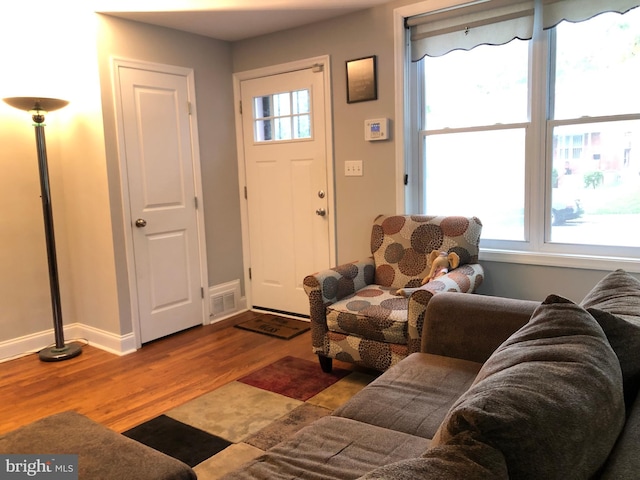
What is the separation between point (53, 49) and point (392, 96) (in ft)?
7.42

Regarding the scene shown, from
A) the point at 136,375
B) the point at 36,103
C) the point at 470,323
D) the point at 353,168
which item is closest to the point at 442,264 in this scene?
the point at 470,323

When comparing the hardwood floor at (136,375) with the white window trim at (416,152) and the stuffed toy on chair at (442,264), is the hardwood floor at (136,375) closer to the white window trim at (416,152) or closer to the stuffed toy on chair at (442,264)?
the stuffed toy on chair at (442,264)

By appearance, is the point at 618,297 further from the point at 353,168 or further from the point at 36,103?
the point at 36,103

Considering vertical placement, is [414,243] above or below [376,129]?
below

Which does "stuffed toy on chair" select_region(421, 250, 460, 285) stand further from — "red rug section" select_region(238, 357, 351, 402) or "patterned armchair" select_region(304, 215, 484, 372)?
"red rug section" select_region(238, 357, 351, 402)

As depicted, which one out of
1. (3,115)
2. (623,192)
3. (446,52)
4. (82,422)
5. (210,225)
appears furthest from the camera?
(210,225)

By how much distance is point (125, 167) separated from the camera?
11.3ft

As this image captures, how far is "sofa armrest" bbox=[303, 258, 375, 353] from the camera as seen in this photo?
113 inches

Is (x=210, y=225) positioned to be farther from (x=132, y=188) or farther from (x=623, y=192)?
(x=623, y=192)

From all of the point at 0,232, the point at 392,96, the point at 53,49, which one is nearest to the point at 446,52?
the point at 392,96

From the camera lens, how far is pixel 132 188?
348 centimetres

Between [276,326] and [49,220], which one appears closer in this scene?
[49,220]

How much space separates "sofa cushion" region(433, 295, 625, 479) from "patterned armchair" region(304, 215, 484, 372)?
1.42m

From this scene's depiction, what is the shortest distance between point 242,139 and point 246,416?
95.2 inches
